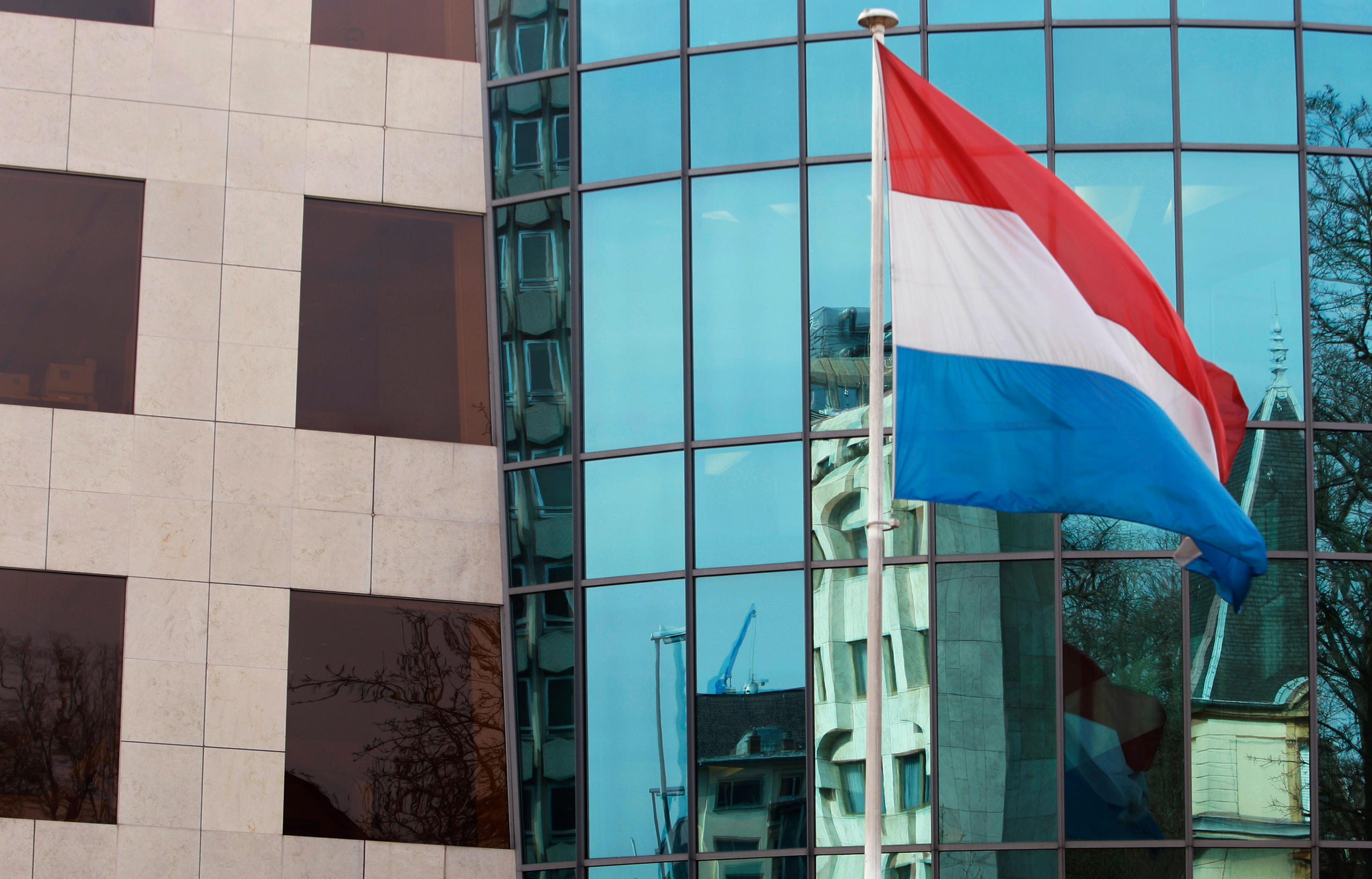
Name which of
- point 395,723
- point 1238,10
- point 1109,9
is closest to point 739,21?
point 1109,9

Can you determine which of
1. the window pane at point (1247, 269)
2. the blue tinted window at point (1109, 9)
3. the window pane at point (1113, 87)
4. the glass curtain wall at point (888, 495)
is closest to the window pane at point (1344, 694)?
the glass curtain wall at point (888, 495)

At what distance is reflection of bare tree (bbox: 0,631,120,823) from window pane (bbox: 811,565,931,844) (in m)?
7.41

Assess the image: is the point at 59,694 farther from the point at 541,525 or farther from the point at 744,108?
the point at 744,108

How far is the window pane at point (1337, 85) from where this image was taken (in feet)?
54.9

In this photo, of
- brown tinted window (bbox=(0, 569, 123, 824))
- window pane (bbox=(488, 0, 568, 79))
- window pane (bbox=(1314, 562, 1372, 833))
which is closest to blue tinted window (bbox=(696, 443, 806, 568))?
window pane (bbox=(488, 0, 568, 79))

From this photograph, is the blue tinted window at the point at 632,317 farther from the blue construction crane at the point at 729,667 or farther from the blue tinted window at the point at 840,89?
the blue construction crane at the point at 729,667

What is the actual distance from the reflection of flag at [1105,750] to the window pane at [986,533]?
3.77 ft

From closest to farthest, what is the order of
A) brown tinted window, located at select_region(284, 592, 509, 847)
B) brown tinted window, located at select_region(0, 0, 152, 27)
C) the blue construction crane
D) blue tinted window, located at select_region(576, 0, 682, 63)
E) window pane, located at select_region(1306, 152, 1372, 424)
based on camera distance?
the blue construction crane → window pane, located at select_region(1306, 152, 1372, 424) → brown tinted window, located at select_region(284, 592, 509, 847) → blue tinted window, located at select_region(576, 0, 682, 63) → brown tinted window, located at select_region(0, 0, 152, 27)

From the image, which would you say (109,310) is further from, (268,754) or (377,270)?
(268,754)

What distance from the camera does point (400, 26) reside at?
1866 cm

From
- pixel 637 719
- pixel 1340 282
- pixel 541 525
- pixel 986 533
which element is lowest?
pixel 637 719

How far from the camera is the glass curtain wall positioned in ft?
51.8

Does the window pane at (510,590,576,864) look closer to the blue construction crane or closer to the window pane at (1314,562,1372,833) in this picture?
the blue construction crane

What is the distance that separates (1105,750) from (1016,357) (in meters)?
7.34
